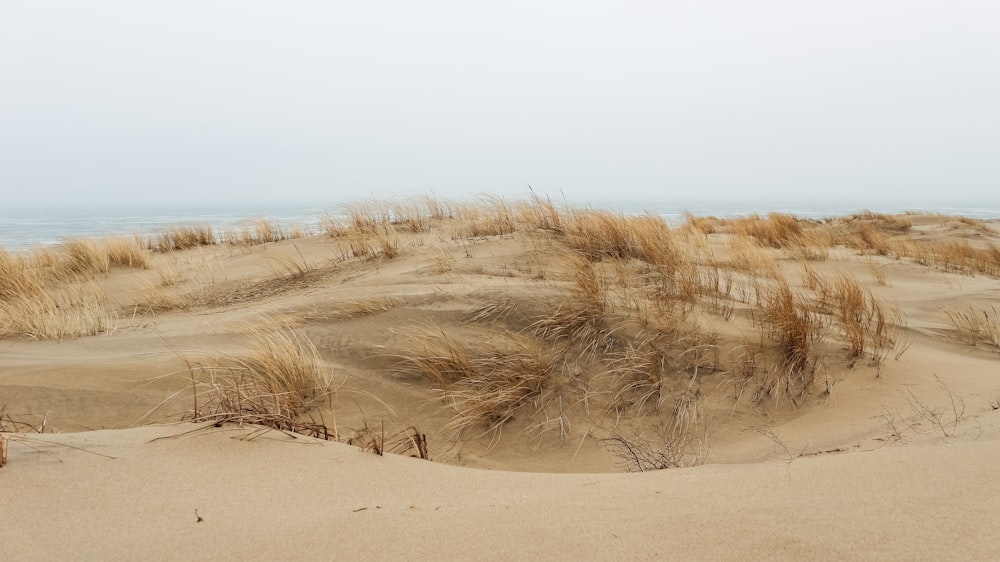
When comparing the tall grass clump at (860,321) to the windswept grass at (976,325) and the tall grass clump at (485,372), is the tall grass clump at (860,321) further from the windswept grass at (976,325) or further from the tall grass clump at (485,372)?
the tall grass clump at (485,372)

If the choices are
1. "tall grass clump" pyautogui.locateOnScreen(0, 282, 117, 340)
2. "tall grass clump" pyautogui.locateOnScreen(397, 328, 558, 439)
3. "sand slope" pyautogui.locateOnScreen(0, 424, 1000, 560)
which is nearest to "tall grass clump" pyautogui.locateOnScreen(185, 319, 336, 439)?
"tall grass clump" pyautogui.locateOnScreen(397, 328, 558, 439)

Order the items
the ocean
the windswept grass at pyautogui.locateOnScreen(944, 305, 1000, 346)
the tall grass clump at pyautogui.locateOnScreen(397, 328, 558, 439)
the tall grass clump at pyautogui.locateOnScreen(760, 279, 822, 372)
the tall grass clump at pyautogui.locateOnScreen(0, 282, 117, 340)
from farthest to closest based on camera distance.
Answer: the ocean < the tall grass clump at pyautogui.locateOnScreen(0, 282, 117, 340) < the windswept grass at pyautogui.locateOnScreen(944, 305, 1000, 346) < the tall grass clump at pyautogui.locateOnScreen(760, 279, 822, 372) < the tall grass clump at pyautogui.locateOnScreen(397, 328, 558, 439)

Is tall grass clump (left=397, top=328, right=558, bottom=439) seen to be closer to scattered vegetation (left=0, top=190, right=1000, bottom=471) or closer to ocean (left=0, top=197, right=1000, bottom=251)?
scattered vegetation (left=0, top=190, right=1000, bottom=471)

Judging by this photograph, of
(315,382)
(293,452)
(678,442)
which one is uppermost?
(293,452)

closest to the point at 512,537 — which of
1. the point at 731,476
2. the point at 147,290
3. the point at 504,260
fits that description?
the point at 731,476

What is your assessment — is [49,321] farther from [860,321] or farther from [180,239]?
[180,239]

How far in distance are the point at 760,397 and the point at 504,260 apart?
9.18ft

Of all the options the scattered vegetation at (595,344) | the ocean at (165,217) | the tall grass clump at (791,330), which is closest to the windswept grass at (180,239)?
the ocean at (165,217)

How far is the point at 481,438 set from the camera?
9.96 ft

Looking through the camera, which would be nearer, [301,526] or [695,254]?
[301,526]

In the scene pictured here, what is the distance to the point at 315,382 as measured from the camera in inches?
124

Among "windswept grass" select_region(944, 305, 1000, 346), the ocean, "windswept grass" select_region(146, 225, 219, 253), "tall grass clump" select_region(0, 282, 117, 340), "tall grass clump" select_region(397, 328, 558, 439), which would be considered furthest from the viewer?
the ocean

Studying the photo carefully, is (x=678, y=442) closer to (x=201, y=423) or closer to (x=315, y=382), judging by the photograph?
(x=315, y=382)

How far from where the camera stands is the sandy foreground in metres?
1.18
